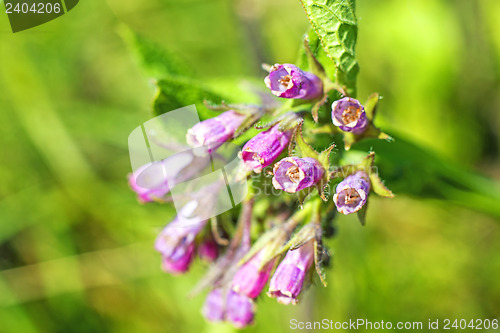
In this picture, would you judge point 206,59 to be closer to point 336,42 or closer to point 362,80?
Result: point 362,80

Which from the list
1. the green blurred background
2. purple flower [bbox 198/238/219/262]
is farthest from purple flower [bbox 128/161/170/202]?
the green blurred background

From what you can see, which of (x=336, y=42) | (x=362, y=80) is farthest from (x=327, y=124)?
(x=362, y=80)

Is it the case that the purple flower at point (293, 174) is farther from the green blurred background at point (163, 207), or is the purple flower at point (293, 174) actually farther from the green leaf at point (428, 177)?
the green blurred background at point (163, 207)

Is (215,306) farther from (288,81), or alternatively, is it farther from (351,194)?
(288,81)

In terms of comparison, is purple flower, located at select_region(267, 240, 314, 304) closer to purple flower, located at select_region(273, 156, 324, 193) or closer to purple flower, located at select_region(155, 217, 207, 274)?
purple flower, located at select_region(273, 156, 324, 193)

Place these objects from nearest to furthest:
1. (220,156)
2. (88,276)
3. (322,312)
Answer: (220,156), (322,312), (88,276)
